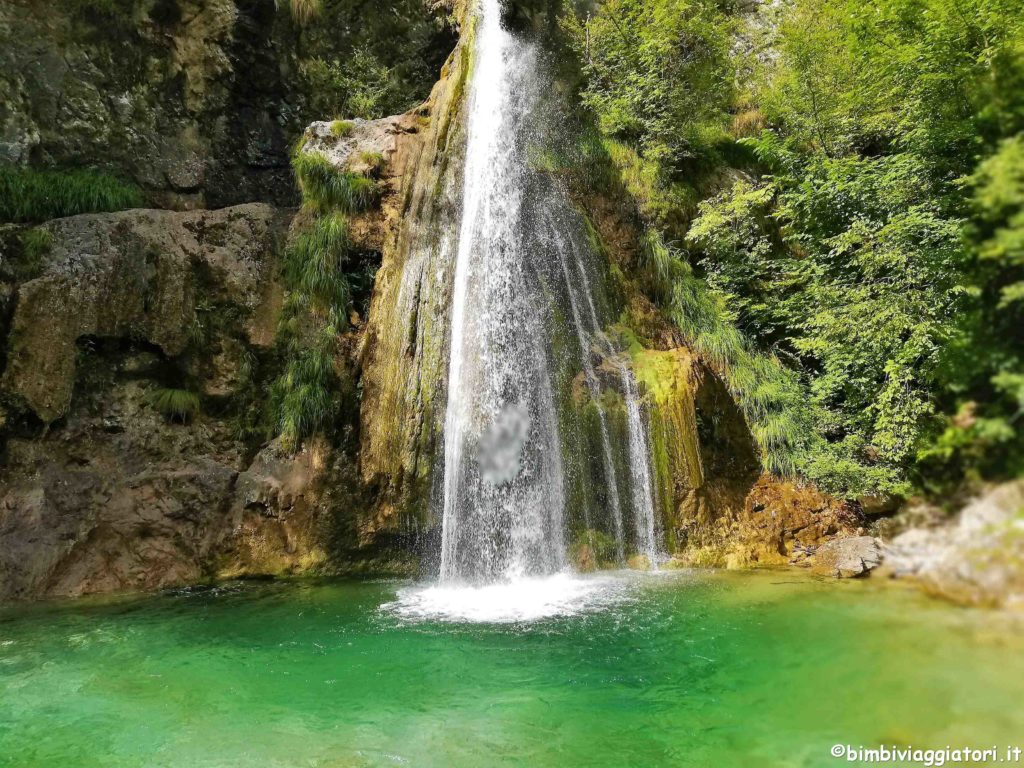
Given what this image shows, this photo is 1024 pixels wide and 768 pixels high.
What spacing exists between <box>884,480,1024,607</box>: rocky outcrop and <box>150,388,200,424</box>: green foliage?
8.96 m

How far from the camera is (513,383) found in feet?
27.3

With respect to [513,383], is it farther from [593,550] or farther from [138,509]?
[138,509]

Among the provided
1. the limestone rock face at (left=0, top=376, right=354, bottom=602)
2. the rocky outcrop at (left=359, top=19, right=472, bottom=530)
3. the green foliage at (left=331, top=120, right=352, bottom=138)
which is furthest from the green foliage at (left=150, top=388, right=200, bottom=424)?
the green foliage at (left=331, top=120, right=352, bottom=138)

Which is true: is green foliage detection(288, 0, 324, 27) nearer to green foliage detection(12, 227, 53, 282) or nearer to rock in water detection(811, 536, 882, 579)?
green foliage detection(12, 227, 53, 282)

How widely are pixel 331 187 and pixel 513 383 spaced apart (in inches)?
175

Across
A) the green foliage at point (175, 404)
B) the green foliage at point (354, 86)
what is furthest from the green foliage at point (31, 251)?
the green foliage at point (354, 86)

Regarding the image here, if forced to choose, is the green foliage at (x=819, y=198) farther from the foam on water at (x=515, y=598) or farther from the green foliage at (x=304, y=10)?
the green foliage at (x=304, y=10)

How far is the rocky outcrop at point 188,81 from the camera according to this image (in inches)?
409

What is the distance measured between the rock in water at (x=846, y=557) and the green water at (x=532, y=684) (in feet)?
1.64

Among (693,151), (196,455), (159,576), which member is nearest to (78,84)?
(196,455)

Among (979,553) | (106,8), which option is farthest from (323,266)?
(979,553)

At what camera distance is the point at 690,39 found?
1187 cm

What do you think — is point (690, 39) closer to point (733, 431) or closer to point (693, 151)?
point (693, 151)

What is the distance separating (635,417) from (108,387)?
7.32 metres
